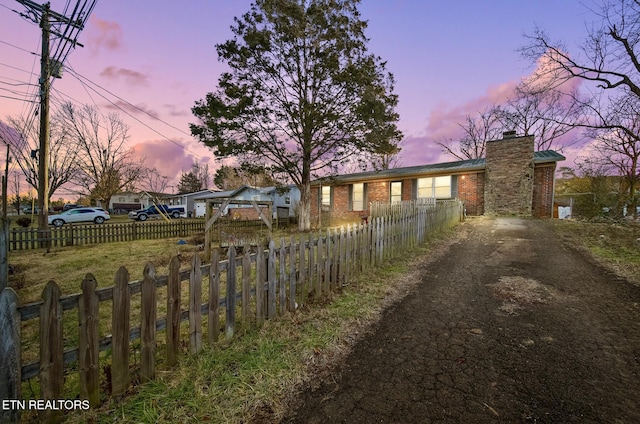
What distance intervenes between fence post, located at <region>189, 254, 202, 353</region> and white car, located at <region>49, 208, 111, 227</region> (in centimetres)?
3066

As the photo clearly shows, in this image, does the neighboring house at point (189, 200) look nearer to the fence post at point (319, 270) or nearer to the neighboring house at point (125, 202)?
the neighboring house at point (125, 202)

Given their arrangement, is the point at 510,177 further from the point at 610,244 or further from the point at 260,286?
the point at 260,286

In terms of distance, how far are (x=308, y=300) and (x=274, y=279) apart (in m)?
0.91

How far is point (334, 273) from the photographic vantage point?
Result: 4.87 m

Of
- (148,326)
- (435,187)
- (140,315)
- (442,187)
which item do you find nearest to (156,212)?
(435,187)

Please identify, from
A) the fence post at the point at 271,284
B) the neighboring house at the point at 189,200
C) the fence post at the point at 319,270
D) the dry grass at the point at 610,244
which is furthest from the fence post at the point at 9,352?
the neighboring house at the point at 189,200

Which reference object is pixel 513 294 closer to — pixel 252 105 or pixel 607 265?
pixel 607 265

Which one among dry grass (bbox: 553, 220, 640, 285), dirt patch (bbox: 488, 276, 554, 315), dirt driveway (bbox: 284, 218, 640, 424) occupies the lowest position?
dirt driveway (bbox: 284, 218, 640, 424)

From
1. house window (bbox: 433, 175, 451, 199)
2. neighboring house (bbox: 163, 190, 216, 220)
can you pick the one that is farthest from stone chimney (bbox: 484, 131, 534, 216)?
neighboring house (bbox: 163, 190, 216, 220)

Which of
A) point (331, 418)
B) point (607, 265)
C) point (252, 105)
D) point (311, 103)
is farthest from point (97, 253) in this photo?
point (607, 265)

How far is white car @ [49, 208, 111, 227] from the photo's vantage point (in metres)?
24.9

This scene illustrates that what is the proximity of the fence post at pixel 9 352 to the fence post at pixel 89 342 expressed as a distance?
0.33 metres

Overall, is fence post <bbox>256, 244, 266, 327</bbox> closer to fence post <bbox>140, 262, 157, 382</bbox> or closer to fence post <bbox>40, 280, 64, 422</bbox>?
fence post <bbox>140, 262, 157, 382</bbox>

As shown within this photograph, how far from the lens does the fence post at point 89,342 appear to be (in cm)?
211
